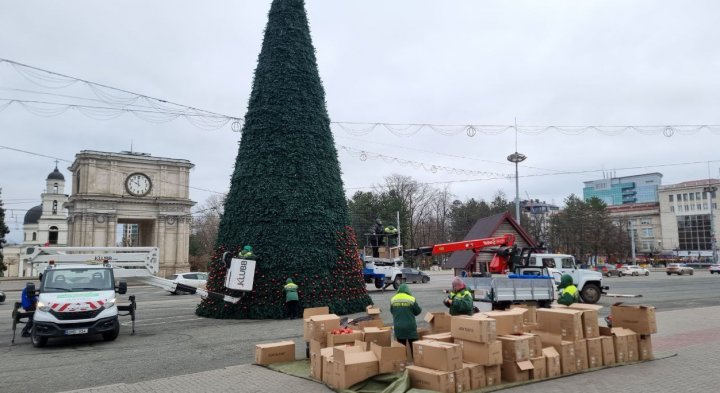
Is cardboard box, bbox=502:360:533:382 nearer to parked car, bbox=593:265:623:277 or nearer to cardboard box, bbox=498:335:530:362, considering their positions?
cardboard box, bbox=498:335:530:362

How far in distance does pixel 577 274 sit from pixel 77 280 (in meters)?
20.3

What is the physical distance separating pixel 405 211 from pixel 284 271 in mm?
57595

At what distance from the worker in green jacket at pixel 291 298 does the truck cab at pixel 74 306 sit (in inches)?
183

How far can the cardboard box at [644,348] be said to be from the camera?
9359 mm

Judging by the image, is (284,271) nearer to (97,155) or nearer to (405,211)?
(97,155)

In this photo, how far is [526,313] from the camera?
10141mm

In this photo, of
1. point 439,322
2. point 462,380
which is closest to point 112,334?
point 439,322

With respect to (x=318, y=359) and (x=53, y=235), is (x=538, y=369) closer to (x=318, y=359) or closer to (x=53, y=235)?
(x=318, y=359)

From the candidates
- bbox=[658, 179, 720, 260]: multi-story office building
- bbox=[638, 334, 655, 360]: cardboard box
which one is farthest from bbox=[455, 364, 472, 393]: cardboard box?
bbox=[658, 179, 720, 260]: multi-story office building

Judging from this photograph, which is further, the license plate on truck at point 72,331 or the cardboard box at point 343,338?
the license plate on truck at point 72,331

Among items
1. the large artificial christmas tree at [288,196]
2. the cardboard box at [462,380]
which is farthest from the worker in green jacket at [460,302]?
the large artificial christmas tree at [288,196]

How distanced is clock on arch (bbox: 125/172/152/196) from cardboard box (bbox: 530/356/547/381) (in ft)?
170

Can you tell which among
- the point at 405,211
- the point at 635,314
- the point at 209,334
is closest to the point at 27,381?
the point at 209,334

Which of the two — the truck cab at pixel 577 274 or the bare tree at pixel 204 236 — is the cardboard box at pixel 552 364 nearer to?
the truck cab at pixel 577 274
